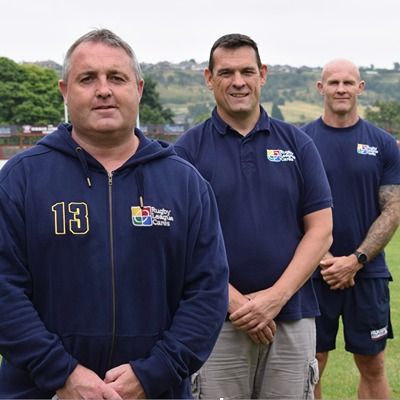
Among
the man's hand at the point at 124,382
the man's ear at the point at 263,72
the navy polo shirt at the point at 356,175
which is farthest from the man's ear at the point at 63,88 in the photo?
the navy polo shirt at the point at 356,175

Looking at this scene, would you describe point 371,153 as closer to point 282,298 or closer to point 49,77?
point 282,298

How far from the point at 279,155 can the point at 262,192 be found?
0.23 m

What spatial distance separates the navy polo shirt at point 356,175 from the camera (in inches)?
243

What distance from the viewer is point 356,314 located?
6402 millimetres

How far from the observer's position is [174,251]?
353cm

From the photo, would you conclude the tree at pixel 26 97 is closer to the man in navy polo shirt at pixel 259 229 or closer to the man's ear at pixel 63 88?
the man in navy polo shirt at pixel 259 229

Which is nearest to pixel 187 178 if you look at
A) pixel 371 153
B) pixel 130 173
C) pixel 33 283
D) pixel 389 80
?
pixel 130 173

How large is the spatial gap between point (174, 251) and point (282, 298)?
1.34 meters

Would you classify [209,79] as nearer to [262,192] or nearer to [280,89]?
[262,192]

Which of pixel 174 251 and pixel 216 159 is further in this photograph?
pixel 216 159

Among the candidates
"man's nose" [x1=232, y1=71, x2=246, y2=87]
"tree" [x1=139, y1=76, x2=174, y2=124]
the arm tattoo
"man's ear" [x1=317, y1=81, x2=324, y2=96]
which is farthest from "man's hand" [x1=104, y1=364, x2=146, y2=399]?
"tree" [x1=139, y1=76, x2=174, y2=124]

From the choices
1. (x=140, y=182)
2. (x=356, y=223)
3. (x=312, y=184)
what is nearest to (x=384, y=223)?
(x=356, y=223)

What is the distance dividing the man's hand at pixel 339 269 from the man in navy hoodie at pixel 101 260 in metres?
2.67

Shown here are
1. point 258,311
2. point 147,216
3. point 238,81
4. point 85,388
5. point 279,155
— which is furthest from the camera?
point 238,81
